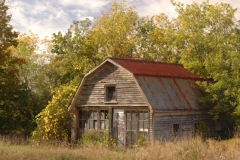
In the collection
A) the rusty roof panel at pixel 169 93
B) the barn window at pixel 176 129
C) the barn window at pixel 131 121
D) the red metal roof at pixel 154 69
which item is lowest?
the barn window at pixel 176 129

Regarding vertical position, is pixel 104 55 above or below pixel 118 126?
above

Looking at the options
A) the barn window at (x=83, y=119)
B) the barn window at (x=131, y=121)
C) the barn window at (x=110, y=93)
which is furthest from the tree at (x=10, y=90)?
the barn window at (x=131, y=121)

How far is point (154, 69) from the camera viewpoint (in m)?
28.7

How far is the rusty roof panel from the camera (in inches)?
1021

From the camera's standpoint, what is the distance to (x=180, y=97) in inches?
1096

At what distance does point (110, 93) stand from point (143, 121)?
336 centimetres

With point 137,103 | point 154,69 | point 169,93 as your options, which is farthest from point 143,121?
point 154,69

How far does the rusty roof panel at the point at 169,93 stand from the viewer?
25922 mm

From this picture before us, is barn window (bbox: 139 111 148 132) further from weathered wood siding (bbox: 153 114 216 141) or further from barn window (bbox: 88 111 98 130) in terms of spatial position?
barn window (bbox: 88 111 98 130)

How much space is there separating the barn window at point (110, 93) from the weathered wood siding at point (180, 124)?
12.0 feet

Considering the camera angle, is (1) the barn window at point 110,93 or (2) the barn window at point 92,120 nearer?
(1) the barn window at point 110,93

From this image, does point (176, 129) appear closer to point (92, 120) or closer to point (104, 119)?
point (104, 119)

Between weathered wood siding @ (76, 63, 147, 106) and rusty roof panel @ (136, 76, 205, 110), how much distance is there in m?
0.56

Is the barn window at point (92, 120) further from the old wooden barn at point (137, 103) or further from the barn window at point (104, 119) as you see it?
the barn window at point (104, 119)
